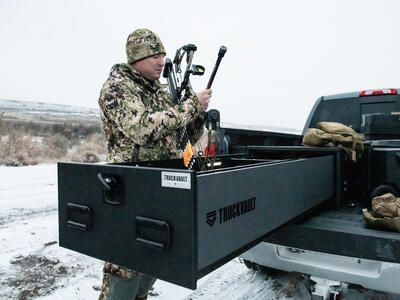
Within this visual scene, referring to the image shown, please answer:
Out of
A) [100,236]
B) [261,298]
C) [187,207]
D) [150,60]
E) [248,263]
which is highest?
[150,60]

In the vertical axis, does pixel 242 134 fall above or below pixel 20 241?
above

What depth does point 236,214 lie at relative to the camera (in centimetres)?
148

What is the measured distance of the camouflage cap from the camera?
227 centimetres

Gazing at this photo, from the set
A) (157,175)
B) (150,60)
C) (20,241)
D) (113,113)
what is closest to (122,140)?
(113,113)

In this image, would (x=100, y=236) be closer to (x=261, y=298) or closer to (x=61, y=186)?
(x=61, y=186)

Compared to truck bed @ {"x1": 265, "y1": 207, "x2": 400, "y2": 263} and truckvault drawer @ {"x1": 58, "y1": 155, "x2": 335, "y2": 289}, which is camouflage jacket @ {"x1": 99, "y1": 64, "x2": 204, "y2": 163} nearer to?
truckvault drawer @ {"x1": 58, "y1": 155, "x2": 335, "y2": 289}

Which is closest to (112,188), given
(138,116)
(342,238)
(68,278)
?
(138,116)

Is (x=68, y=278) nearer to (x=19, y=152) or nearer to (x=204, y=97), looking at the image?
(x=204, y=97)

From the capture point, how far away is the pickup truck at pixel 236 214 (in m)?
1.33

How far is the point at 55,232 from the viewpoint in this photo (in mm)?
4965

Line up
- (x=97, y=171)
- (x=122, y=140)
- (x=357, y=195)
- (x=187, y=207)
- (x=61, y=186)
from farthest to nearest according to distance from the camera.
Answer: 1. (x=357, y=195)
2. (x=122, y=140)
3. (x=61, y=186)
4. (x=97, y=171)
5. (x=187, y=207)

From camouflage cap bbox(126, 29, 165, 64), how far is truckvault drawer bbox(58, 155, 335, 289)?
0.88 metres

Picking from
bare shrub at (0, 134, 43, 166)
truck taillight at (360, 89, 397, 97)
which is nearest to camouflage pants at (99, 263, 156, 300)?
truck taillight at (360, 89, 397, 97)

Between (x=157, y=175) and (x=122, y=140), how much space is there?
0.94 metres
